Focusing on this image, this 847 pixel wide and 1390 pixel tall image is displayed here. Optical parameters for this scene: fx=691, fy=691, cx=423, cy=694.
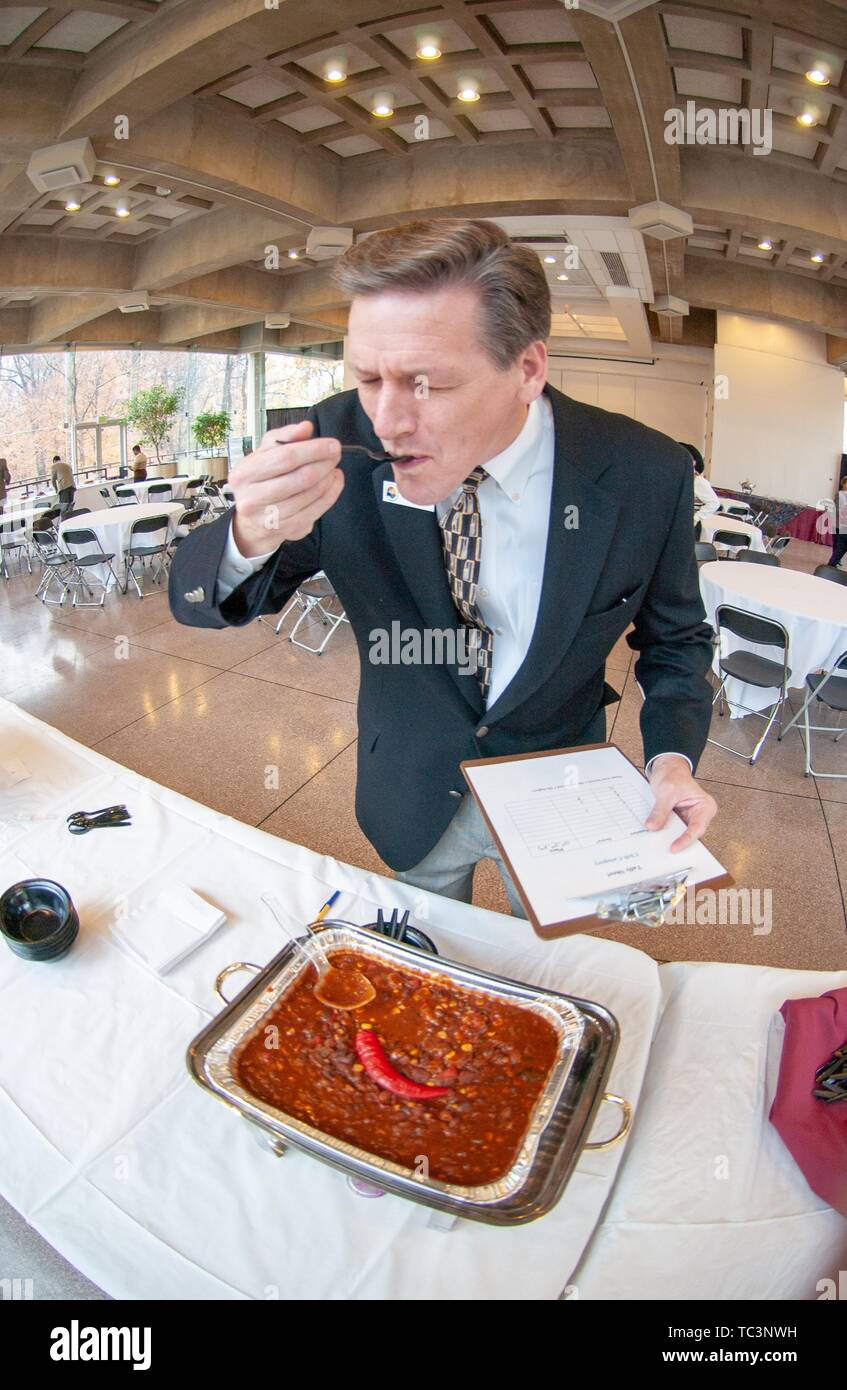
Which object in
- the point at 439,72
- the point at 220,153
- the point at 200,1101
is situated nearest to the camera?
the point at 200,1101

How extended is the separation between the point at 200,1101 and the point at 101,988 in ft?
0.92

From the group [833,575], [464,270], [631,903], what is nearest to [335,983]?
[631,903]

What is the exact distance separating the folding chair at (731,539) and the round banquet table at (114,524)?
18.7 ft

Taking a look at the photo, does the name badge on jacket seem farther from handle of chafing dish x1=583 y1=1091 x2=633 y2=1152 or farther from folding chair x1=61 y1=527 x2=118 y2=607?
folding chair x1=61 y1=527 x2=118 y2=607

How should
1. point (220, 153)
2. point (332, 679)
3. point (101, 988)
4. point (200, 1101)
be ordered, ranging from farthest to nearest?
point (220, 153) < point (332, 679) < point (101, 988) < point (200, 1101)

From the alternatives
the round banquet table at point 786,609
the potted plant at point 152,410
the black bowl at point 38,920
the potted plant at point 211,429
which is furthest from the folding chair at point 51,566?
the potted plant at point 211,429

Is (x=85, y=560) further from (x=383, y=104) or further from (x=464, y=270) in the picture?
(x=464, y=270)

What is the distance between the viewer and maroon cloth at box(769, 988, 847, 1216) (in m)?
0.81

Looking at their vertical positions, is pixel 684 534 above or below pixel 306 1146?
above

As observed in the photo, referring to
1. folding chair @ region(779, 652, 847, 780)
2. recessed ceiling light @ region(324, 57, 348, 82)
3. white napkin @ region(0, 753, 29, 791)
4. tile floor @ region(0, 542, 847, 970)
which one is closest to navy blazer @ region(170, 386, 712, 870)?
white napkin @ region(0, 753, 29, 791)

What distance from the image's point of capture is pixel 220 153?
5953mm

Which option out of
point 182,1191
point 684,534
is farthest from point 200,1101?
point 684,534

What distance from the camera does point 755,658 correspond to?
160 inches
